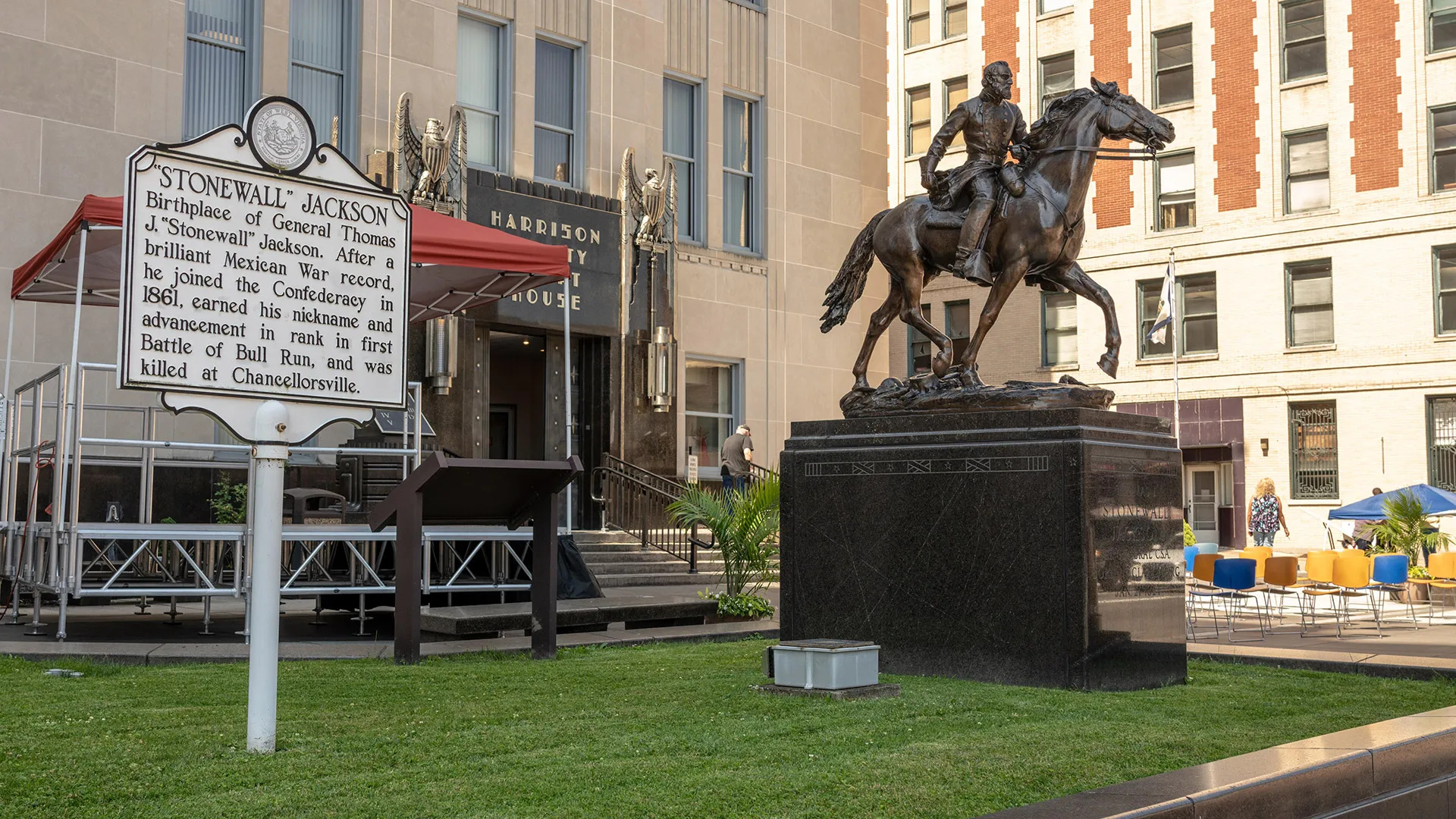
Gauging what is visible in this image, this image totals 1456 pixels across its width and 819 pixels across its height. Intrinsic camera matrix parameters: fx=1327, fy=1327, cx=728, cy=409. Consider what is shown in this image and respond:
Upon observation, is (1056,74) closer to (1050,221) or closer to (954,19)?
(954,19)

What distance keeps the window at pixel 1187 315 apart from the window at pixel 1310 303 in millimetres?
1876

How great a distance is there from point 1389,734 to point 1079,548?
7.78 feet

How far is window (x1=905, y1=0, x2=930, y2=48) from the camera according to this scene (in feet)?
138

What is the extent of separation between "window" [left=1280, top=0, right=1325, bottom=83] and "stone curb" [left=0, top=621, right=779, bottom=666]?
2911 cm

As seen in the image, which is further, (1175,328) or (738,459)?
(1175,328)

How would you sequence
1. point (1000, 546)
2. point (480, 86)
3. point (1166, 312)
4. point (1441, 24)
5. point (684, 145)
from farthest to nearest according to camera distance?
point (1166, 312) → point (1441, 24) → point (684, 145) → point (480, 86) → point (1000, 546)

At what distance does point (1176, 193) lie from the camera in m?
35.9

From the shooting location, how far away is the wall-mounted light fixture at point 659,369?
76.5ft

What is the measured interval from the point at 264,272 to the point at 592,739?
2.55 m

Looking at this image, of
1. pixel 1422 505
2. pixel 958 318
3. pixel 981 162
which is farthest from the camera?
pixel 958 318

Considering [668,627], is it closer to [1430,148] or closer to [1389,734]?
[1389,734]

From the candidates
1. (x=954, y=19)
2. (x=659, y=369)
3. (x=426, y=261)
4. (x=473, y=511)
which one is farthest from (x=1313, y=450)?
(x=473, y=511)

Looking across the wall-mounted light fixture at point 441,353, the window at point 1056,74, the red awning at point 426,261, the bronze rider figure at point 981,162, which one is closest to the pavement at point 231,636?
the red awning at point 426,261

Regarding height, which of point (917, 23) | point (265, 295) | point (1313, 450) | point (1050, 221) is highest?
point (917, 23)
